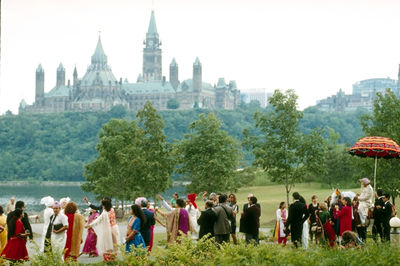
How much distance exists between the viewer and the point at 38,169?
14788cm

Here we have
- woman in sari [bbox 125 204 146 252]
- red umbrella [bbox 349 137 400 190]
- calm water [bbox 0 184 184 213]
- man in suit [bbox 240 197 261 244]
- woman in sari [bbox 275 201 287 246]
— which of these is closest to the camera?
woman in sari [bbox 125 204 146 252]

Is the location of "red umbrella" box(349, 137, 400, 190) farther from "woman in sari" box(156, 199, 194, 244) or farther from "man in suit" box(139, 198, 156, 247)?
"man in suit" box(139, 198, 156, 247)

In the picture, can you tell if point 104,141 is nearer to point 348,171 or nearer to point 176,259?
point 348,171

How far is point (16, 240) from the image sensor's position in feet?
50.2

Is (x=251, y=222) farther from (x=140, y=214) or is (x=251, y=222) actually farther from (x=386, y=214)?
(x=386, y=214)

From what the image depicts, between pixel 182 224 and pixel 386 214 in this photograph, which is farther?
pixel 386 214

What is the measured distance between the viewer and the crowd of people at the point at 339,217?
1689cm

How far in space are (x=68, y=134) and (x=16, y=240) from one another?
6289 inches

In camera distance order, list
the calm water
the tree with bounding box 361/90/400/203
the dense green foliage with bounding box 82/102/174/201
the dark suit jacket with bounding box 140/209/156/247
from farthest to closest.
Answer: the calm water, the dense green foliage with bounding box 82/102/174/201, the tree with bounding box 361/90/400/203, the dark suit jacket with bounding box 140/209/156/247

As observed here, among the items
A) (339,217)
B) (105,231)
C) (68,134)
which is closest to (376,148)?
(339,217)

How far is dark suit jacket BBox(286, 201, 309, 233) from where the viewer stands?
16.6m

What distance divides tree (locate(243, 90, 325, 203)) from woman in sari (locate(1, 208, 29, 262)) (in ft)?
65.1

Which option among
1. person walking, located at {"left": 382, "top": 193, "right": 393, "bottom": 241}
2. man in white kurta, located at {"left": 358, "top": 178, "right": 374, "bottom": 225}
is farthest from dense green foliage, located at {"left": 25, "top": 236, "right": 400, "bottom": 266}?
man in white kurta, located at {"left": 358, "top": 178, "right": 374, "bottom": 225}

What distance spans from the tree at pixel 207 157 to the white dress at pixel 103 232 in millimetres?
24124
